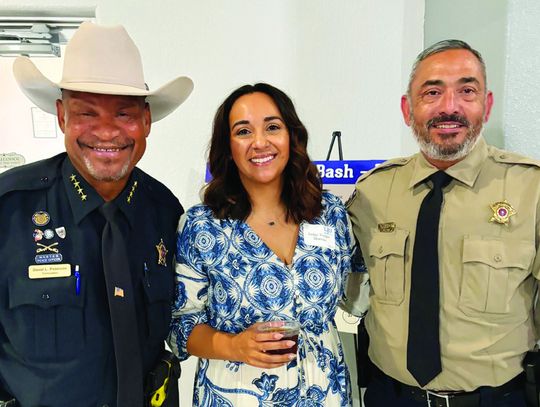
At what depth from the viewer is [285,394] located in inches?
51.4

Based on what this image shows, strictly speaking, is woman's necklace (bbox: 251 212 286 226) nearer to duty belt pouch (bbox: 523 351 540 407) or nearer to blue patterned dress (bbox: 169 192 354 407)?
blue patterned dress (bbox: 169 192 354 407)

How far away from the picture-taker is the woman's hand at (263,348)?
1.17 metres

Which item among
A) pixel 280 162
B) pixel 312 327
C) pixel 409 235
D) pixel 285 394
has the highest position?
pixel 280 162

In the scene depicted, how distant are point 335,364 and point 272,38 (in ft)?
6.97

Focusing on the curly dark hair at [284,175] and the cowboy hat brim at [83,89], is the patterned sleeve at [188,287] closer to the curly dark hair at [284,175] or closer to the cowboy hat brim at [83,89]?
the curly dark hair at [284,175]

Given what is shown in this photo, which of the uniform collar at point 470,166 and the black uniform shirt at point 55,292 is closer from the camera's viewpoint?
the black uniform shirt at point 55,292

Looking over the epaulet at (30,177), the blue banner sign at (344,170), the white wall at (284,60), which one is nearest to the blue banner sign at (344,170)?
the blue banner sign at (344,170)

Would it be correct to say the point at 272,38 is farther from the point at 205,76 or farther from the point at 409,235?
the point at 409,235

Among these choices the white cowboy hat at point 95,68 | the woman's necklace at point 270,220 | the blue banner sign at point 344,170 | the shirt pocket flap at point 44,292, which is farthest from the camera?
the blue banner sign at point 344,170

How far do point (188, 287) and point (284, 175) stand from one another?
1.79ft

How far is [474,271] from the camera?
132 cm

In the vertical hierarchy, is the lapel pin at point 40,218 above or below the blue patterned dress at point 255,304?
above

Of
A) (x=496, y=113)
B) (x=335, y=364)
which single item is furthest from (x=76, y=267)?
(x=496, y=113)

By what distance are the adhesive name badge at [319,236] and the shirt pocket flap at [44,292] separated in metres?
0.72
